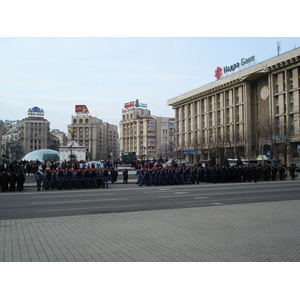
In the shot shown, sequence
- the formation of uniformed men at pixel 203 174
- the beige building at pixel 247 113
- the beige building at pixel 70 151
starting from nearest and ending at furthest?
the formation of uniformed men at pixel 203 174, the beige building at pixel 247 113, the beige building at pixel 70 151

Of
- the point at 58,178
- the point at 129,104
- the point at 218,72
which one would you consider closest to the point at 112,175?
the point at 58,178

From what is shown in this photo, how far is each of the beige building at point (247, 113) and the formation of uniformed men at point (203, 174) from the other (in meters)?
17.4

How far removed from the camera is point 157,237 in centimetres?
748

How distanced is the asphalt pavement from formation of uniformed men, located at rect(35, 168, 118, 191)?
1071 cm

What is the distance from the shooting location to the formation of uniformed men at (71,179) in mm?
20469

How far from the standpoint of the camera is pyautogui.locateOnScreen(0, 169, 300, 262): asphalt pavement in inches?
234

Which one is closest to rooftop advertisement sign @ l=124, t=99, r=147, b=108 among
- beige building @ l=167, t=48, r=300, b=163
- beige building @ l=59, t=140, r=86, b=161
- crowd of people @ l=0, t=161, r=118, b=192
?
beige building @ l=167, t=48, r=300, b=163

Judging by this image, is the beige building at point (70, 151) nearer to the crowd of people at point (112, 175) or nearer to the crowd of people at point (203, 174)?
the crowd of people at point (112, 175)

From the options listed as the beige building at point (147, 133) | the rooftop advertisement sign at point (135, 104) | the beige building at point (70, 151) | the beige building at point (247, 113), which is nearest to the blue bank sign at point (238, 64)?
the beige building at point (247, 113)

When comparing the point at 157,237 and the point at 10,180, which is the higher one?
the point at 10,180

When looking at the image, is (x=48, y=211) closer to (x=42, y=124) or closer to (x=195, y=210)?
(x=195, y=210)

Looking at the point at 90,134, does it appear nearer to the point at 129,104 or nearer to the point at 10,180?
the point at 129,104

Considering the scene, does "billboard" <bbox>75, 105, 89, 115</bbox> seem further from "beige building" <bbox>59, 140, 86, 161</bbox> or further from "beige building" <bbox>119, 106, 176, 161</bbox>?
"beige building" <bbox>59, 140, 86, 161</bbox>

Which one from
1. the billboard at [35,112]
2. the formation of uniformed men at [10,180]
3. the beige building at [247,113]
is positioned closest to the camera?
the formation of uniformed men at [10,180]
